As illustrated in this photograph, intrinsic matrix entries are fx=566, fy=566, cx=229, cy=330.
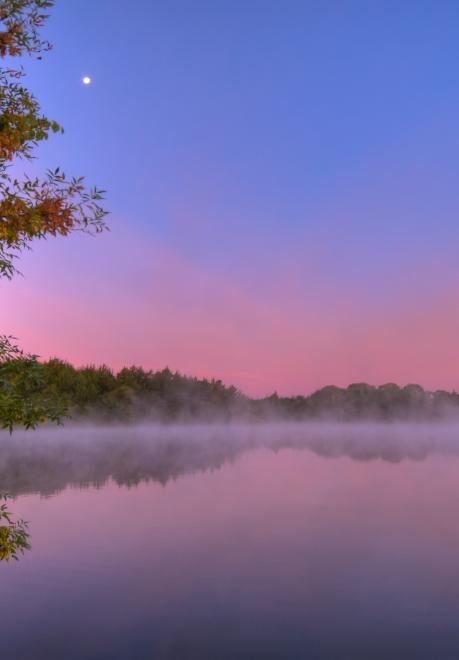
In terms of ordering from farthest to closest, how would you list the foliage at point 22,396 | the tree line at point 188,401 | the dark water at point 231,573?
the tree line at point 188,401 < the dark water at point 231,573 < the foliage at point 22,396

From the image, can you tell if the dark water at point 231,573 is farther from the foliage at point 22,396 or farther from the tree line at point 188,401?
the tree line at point 188,401

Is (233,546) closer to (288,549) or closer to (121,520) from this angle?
(288,549)

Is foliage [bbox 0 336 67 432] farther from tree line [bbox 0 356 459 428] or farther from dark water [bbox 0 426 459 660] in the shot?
tree line [bbox 0 356 459 428]

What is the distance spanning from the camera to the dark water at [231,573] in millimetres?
10344

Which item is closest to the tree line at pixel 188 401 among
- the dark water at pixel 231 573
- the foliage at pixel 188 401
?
the foliage at pixel 188 401

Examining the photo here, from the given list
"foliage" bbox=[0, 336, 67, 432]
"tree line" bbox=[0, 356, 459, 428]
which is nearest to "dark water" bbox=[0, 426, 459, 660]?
"foliage" bbox=[0, 336, 67, 432]

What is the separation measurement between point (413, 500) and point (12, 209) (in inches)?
938

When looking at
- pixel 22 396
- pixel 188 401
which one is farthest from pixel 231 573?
pixel 188 401

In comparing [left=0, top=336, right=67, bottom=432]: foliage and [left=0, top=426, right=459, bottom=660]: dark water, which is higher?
[left=0, top=336, right=67, bottom=432]: foliage

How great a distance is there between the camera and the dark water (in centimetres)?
1034

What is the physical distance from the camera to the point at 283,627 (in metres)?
10.9

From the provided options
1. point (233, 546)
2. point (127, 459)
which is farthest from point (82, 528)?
point (127, 459)

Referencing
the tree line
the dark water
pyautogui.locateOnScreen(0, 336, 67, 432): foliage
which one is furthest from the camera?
the tree line

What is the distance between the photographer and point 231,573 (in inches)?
570
